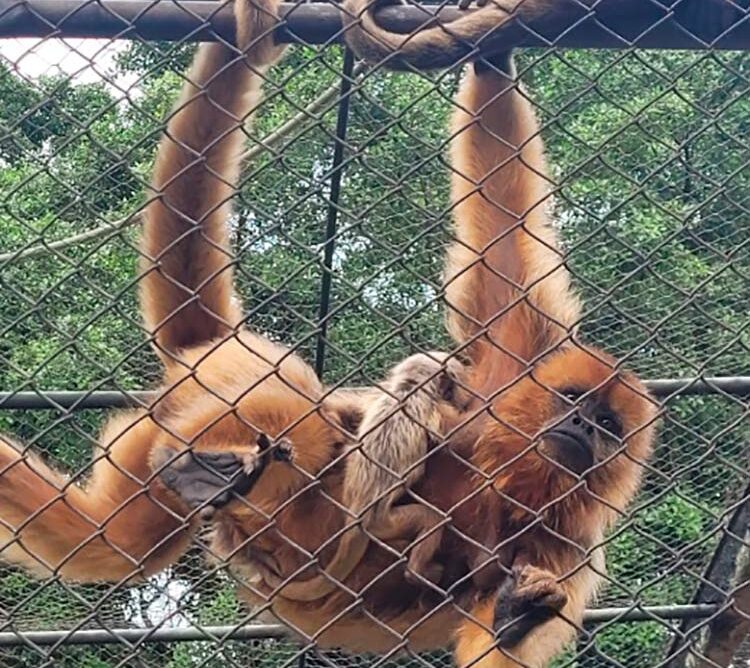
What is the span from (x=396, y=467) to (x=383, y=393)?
1.09ft

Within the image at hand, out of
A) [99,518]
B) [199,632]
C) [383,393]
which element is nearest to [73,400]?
[99,518]

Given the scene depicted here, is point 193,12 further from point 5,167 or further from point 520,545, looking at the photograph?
point 5,167

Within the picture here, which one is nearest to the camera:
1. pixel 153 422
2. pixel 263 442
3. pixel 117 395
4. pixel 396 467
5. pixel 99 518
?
pixel 263 442

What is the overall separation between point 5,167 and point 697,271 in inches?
204

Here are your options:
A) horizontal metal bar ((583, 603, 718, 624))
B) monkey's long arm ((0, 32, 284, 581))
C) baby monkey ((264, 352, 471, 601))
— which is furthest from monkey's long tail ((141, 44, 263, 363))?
horizontal metal bar ((583, 603, 718, 624))

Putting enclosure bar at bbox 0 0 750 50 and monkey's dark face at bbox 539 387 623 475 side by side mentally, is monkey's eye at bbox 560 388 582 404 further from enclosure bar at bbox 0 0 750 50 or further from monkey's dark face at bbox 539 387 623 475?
enclosure bar at bbox 0 0 750 50

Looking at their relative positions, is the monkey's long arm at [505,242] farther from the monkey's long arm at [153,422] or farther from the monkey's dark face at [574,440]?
the monkey's long arm at [153,422]

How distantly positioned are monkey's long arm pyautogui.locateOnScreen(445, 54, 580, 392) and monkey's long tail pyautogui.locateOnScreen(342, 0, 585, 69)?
0.88m

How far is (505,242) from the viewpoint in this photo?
184 inches

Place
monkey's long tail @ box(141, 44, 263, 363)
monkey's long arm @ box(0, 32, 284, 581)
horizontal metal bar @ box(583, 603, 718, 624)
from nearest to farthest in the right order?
monkey's long tail @ box(141, 44, 263, 363)
monkey's long arm @ box(0, 32, 284, 581)
horizontal metal bar @ box(583, 603, 718, 624)

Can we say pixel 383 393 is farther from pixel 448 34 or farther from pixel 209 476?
pixel 448 34

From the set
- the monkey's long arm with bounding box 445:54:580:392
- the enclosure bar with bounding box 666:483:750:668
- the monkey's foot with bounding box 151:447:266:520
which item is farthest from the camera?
the enclosure bar with bounding box 666:483:750:668

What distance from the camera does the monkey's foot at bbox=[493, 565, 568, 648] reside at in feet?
11.1

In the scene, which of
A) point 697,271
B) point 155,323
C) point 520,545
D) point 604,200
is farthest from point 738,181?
point 155,323
